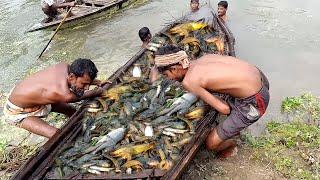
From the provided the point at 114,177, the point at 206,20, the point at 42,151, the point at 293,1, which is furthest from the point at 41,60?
the point at 293,1

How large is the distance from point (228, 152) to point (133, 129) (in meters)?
1.64

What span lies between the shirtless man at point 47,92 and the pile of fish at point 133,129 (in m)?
0.50

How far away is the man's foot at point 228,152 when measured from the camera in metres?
6.04

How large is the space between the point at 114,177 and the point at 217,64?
187 centimetres

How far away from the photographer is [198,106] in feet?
18.4

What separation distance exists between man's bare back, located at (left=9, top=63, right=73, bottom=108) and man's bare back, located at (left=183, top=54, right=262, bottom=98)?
1748 millimetres

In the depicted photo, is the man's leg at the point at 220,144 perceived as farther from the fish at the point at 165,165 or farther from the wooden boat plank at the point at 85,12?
the wooden boat plank at the point at 85,12

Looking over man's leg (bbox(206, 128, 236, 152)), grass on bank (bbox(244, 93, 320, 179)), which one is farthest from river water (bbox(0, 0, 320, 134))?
man's leg (bbox(206, 128, 236, 152))

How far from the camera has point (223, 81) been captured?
194 inches

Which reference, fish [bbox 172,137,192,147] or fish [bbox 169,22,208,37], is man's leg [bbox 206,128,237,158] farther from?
fish [bbox 169,22,208,37]

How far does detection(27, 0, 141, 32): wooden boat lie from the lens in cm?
1137

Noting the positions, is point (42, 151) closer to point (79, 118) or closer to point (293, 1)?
point (79, 118)

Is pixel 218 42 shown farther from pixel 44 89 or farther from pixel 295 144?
pixel 44 89

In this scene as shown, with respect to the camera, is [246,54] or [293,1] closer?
[246,54]
